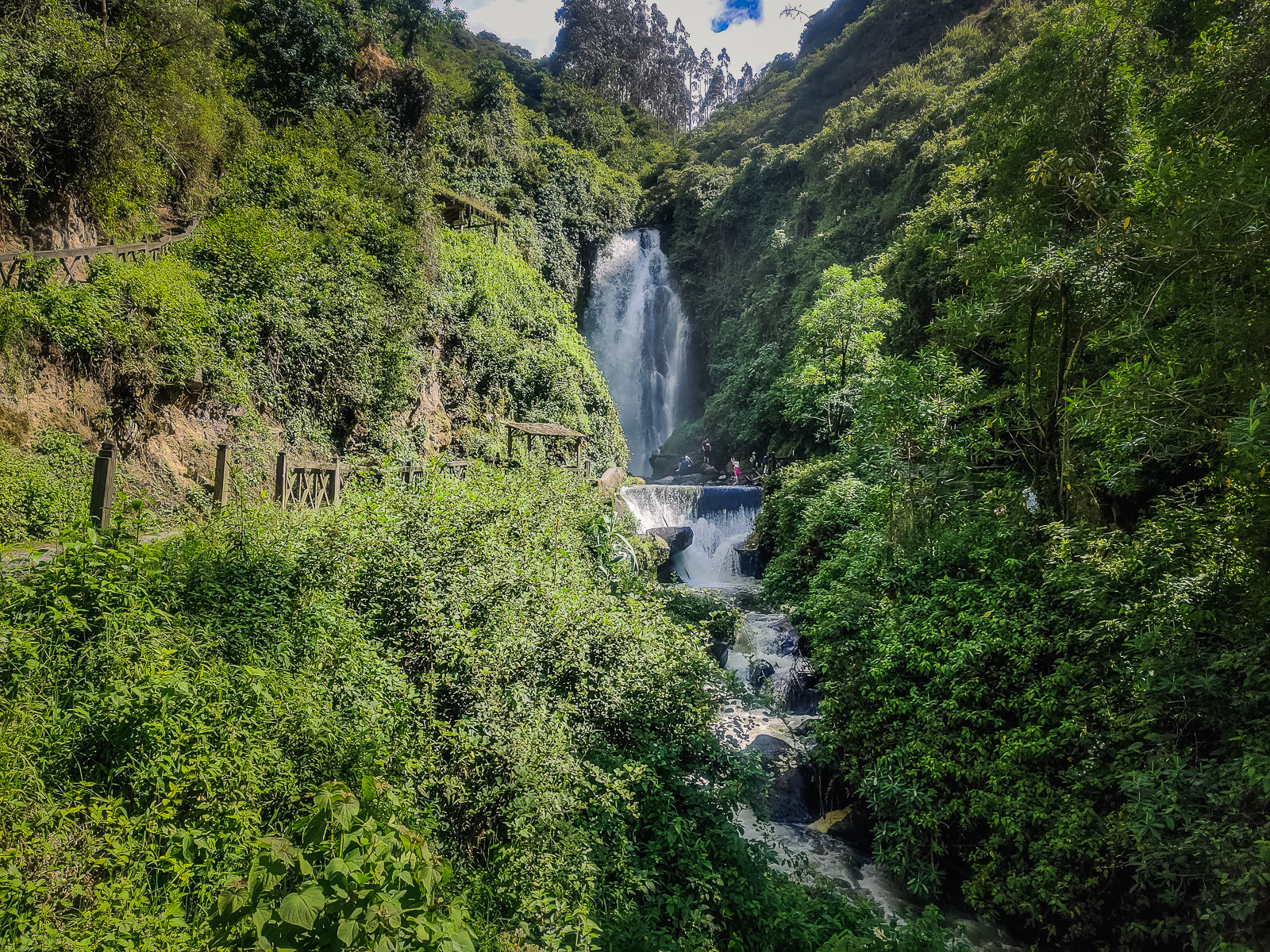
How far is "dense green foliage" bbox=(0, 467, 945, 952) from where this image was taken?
2531 millimetres

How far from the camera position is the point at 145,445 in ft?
27.8

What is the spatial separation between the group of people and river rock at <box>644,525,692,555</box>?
17.4 ft

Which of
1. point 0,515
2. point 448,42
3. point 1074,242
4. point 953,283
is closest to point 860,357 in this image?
point 953,283

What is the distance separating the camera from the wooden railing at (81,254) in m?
7.43

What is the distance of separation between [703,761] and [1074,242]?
753cm

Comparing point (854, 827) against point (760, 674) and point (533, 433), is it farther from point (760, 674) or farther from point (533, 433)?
point (533, 433)

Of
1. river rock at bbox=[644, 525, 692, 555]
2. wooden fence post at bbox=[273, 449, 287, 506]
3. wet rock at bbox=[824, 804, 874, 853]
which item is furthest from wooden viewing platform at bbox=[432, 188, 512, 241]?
wet rock at bbox=[824, 804, 874, 853]

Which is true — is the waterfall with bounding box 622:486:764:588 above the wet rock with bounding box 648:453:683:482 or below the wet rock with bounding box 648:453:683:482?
below

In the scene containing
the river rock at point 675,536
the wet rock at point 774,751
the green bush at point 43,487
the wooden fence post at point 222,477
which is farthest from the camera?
the river rock at point 675,536

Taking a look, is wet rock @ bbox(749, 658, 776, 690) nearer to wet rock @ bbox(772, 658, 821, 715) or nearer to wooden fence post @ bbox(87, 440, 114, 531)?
wet rock @ bbox(772, 658, 821, 715)

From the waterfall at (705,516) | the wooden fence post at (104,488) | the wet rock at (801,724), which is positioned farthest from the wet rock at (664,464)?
the wooden fence post at (104,488)

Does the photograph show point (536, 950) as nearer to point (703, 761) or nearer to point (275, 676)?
point (275, 676)

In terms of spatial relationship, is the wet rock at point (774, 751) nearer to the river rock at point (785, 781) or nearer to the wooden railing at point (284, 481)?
the river rock at point (785, 781)

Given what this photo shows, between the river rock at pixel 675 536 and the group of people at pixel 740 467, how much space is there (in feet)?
17.4
